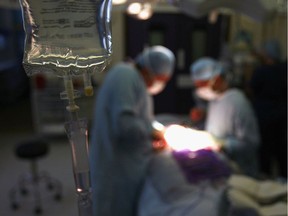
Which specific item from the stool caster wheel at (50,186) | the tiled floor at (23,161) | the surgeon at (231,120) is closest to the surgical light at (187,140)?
the surgeon at (231,120)

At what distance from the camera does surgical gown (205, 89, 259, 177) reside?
67.5 inches

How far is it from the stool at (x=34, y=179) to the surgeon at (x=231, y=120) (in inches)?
59.0

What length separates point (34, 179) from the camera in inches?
107

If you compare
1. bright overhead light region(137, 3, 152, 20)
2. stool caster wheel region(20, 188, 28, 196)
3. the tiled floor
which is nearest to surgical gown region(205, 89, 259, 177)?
bright overhead light region(137, 3, 152, 20)

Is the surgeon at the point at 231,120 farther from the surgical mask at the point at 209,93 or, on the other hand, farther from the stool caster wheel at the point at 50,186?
the stool caster wheel at the point at 50,186

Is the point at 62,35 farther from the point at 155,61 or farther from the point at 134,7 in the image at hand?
the point at 155,61

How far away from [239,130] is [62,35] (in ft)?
5.03

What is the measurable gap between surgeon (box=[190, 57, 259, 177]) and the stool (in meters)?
1.50

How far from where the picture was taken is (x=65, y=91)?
1.39 feet

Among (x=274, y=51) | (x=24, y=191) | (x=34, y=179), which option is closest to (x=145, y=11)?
(x=274, y=51)

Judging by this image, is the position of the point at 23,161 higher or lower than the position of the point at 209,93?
lower

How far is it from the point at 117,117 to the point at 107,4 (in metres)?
1.03

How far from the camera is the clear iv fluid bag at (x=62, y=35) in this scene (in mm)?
380

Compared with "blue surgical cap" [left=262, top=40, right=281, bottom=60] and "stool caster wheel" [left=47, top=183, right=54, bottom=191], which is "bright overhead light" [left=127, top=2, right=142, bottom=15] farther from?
"stool caster wheel" [left=47, top=183, right=54, bottom=191]
